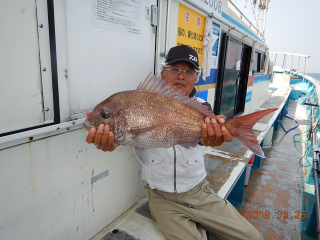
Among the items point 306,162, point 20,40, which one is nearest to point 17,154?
point 20,40

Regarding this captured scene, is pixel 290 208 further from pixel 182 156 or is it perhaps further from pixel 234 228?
pixel 182 156

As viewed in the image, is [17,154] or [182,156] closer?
[17,154]

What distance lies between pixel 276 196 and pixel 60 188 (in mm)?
4447

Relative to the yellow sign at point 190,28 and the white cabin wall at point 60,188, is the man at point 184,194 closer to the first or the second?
the white cabin wall at point 60,188

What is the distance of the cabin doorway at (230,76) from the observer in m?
4.60

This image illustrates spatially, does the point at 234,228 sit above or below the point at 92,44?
below

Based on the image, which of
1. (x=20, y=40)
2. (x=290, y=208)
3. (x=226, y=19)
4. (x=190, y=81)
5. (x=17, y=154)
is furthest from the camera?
(x=226, y=19)

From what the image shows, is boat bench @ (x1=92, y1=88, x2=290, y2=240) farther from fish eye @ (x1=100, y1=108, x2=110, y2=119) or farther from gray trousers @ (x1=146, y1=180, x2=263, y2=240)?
fish eye @ (x1=100, y1=108, x2=110, y2=119)

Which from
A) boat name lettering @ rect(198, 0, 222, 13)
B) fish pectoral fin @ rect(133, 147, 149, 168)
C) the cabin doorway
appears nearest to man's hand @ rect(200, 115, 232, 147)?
fish pectoral fin @ rect(133, 147, 149, 168)

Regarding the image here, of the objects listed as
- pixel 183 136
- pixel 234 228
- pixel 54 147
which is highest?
pixel 183 136

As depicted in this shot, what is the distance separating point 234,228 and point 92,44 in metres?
2.18

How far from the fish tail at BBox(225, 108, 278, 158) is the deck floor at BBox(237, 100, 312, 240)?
2598 mm

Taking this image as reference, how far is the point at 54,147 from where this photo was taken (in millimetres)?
1675

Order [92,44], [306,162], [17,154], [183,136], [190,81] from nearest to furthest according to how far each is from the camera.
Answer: [17,154] → [183,136] → [92,44] → [190,81] → [306,162]
